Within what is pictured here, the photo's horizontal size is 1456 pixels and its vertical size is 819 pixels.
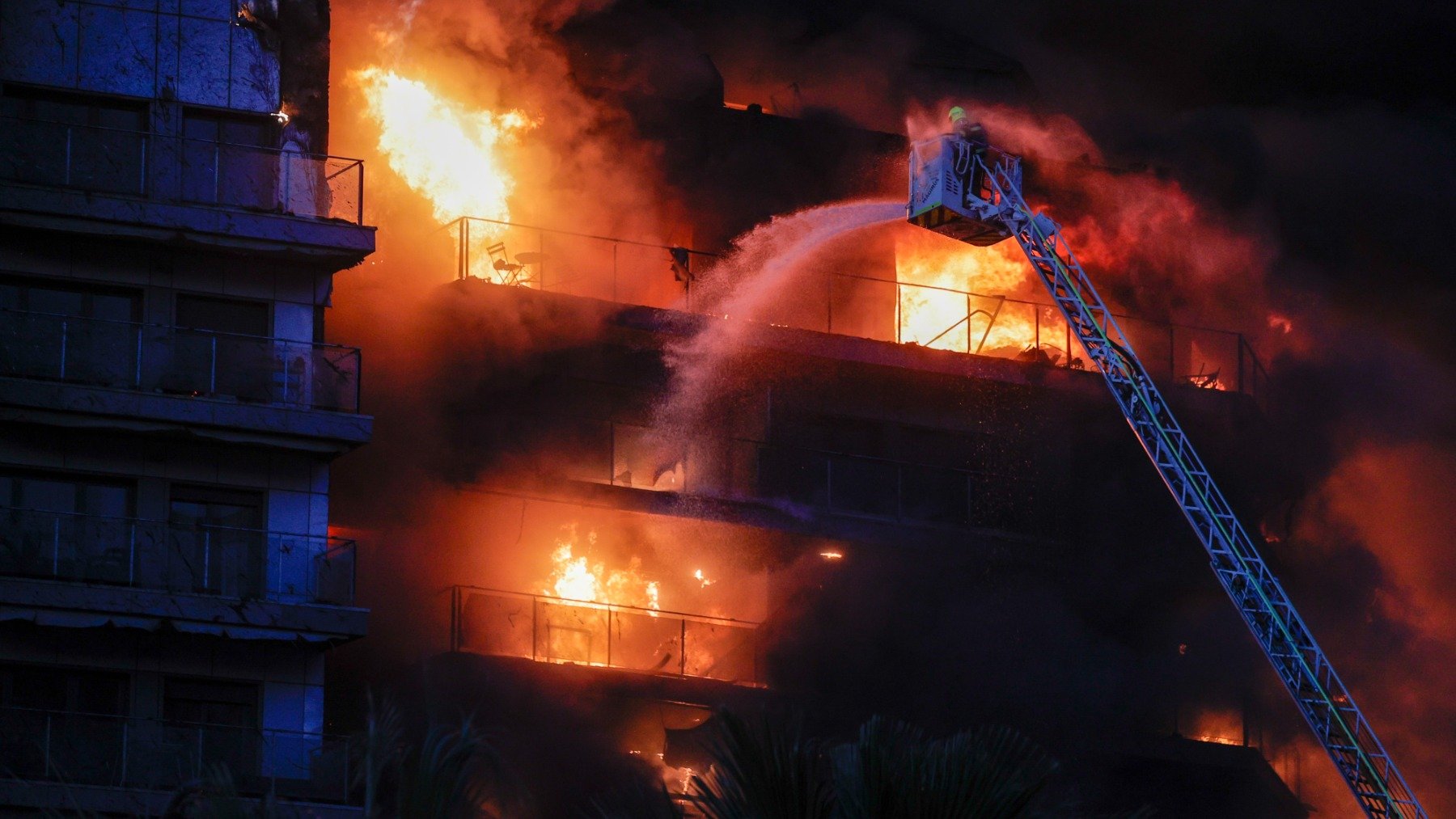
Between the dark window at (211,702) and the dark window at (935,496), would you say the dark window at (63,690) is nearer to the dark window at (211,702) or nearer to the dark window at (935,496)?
the dark window at (211,702)

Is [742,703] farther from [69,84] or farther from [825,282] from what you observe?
[69,84]

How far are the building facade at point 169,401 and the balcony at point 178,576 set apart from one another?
1.3 inches

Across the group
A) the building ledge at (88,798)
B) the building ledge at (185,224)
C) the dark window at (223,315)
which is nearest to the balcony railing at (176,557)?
the building ledge at (88,798)

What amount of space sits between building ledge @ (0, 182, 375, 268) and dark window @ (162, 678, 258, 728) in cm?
633

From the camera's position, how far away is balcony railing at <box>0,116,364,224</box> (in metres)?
34.9

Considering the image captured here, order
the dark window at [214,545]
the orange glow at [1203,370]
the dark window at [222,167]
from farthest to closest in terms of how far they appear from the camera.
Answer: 1. the orange glow at [1203,370]
2. the dark window at [222,167]
3. the dark window at [214,545]

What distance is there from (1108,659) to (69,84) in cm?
2077

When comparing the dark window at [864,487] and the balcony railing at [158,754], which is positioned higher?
the dark window at [864,487]

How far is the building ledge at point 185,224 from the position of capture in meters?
34.6

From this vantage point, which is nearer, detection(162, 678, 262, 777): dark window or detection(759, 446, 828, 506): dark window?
detection(162, 678, 262, 777): dark window

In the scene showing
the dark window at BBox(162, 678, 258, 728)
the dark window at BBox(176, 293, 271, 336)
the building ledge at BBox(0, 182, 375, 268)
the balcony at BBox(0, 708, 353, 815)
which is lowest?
the balcony at BBox(0, 708, 353, 815)

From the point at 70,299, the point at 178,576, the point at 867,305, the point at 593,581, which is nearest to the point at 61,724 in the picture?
the point at 178,576

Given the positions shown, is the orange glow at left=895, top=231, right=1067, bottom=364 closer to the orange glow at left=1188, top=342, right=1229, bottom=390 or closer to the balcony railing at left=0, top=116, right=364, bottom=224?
the orange glow at left=1188, top=342, right=1229, bottom=390

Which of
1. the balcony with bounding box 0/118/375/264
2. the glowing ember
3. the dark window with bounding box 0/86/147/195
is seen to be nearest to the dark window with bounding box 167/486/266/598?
the balcony with bounding box 0/118/375/264
